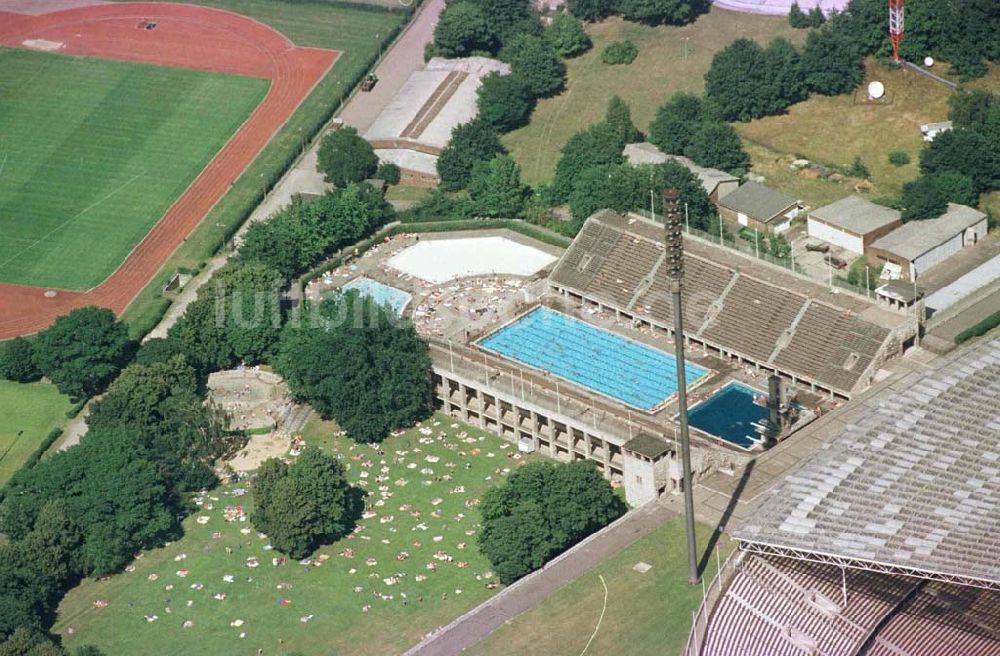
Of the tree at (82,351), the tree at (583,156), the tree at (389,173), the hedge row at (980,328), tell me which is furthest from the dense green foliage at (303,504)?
the tree at (389,173)

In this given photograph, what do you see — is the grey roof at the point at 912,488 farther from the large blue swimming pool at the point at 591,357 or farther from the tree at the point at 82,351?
the tree at the point at 82,351

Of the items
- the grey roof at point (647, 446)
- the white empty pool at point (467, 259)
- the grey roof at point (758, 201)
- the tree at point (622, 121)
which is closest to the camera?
the grey roof at point (647, 446)

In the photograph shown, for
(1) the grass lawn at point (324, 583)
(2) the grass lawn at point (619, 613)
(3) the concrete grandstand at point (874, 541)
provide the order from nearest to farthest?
(3) the concrete grandstand at point (874, 541) < (2) the grass lawn at point (619, 613) < (1) the grass lawn at point (324, 583)

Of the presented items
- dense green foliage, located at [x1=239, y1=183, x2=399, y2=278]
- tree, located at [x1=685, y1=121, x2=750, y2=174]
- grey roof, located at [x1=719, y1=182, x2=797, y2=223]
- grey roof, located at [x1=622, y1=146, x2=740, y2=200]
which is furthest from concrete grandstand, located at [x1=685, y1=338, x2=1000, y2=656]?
dense green foliage, located at [x1=239, y1=183, x2=399, y2=278]

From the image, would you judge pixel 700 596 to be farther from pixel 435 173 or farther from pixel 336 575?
pixel 435 173

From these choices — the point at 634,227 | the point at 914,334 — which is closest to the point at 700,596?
the point at 914,334

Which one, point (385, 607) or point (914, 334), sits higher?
point (914, 334)
